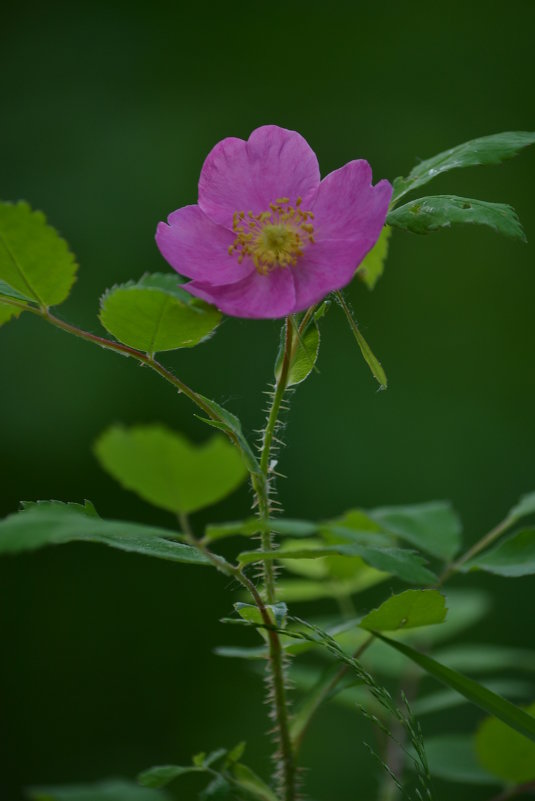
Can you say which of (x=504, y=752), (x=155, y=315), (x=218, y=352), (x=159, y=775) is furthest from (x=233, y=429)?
(x=218, y=352)

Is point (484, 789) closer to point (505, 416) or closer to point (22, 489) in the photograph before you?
point (505, 416)

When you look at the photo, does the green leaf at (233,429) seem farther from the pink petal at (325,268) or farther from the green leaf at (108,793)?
the green leaf at (108,793)

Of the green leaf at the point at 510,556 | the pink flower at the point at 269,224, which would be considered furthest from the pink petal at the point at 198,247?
the green leaf at the point at 510,556

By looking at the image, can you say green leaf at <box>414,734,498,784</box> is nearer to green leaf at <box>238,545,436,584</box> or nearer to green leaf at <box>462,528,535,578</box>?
green leaf at <box>462,528,535,578</box>

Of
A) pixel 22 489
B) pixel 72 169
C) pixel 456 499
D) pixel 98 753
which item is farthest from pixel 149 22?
pixel 98 753

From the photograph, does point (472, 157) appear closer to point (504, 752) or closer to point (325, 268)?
point (325, 268)
